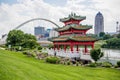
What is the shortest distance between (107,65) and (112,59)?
12.4 feet

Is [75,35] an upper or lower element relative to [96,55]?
upper

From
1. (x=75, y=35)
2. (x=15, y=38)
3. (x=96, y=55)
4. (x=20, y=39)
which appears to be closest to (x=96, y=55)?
(x=96, y=55)

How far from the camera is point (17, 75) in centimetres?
1889

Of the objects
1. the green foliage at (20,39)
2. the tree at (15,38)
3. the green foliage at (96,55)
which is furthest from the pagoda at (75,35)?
the tree at (15,38)

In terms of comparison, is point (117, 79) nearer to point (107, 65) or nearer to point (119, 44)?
point (107, 65)

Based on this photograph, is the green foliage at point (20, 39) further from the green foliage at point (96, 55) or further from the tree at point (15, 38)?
the green foliage at point (96, 55)

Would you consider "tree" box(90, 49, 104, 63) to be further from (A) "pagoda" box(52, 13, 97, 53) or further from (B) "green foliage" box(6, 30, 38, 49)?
(B) "green foliage" box(6, 30, 38, 49)

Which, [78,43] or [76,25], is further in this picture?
[76,25]

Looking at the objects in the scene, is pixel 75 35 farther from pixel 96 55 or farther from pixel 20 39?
pixel 20 39

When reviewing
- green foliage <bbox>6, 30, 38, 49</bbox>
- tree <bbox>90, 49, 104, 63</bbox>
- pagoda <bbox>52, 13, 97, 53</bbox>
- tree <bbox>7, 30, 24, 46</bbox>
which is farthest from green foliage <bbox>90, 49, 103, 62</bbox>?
tree <bbox>7, 30, 24, 46</bbox>

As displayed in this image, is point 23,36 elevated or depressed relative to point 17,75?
elevated

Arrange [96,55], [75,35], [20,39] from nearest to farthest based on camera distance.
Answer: [96,55] < [75,35] < [20,39]

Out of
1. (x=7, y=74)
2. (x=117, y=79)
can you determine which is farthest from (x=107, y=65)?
(x=7, y=74)

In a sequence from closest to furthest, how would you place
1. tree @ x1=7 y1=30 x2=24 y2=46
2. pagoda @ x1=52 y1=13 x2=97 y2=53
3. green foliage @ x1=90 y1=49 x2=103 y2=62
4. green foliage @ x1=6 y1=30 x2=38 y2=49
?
green foliage @ x1=90 y1=49 x2=103 y2=62 → pagoda @ x1=52 y1=13 x2=97 y2=53 → green foliage @ x1=6 y1=30 x2=38 y2=49 → tree @ x1=7 y1=30 x2=24 y2=46
